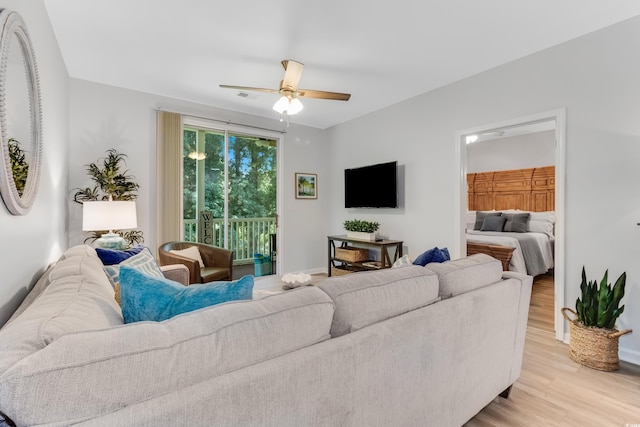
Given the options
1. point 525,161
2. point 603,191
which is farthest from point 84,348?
point 525,161

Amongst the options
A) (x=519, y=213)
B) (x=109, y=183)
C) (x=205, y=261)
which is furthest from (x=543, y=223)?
(x=109, y=183)

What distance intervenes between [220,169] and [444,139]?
301cm

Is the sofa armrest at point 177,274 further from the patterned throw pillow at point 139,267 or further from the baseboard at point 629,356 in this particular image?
the baseboard at point 629,356

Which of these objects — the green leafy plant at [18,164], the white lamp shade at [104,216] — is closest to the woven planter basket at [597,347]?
the green leafy plant at [18,164]

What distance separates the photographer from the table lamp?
272 cm

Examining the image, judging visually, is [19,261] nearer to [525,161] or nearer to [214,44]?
[214,44]

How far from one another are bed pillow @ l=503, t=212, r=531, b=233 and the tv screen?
240 centimetres

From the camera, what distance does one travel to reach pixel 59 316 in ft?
2.56

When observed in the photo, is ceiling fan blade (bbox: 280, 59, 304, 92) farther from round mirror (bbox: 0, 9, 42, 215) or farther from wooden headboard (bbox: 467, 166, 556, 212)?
wooden headboard (bbox: 467, 166, 556, 212)

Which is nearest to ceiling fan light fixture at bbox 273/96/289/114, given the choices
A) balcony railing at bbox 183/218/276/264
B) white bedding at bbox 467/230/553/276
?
balcony railing at bbox 183/218/276/264

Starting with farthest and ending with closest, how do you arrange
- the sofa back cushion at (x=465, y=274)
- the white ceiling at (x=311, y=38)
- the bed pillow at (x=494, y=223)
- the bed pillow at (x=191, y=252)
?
1. the bed pillow at (x=494, y=223)
2. the bed pillow at (x=191, y=252)
3. the white ceiling at (x=311, y=38)
4. the sofa back cushion at (x=465, y=274)

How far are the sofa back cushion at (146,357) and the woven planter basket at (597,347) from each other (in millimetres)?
2385

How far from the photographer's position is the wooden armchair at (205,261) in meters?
3.10

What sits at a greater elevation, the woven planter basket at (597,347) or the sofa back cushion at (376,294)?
the sofa back cushion at (376,294)
